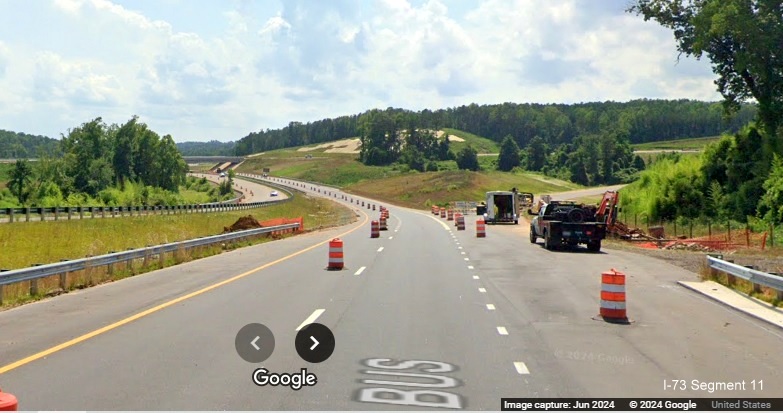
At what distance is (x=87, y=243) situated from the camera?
111 feet

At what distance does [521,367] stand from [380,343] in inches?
91.3

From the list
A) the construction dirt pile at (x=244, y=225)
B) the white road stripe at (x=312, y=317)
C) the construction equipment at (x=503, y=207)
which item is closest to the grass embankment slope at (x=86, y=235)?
the construction dirt pile at (x=244, y=225)

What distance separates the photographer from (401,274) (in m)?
21.5

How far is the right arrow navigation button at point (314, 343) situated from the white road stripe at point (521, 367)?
2.42 metres

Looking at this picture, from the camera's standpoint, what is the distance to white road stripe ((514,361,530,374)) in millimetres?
9023

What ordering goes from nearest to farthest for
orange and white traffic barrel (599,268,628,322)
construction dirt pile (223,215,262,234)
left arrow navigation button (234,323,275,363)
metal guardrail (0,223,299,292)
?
left arrow navigation button (234,323,275,363) → orange and white traffic barrel (599,268,628,322) → metal guardrail (0,223,299,292) → construction dirt pile (223,215,262,234)

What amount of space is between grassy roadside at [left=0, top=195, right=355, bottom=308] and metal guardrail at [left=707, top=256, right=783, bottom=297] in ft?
49.9

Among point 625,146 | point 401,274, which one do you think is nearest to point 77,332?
point 401,274

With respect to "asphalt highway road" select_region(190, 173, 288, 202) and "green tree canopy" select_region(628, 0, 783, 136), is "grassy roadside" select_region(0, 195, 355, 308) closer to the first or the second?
"green tree canopy" select_region(628, 0, 783, 136)

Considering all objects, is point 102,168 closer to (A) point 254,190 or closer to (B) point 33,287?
(A) point 254,190

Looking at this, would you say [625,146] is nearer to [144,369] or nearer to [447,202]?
[447,202]

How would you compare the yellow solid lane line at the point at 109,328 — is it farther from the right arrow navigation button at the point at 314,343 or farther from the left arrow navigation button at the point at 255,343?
the right arrow navigation button at the point at 314,343

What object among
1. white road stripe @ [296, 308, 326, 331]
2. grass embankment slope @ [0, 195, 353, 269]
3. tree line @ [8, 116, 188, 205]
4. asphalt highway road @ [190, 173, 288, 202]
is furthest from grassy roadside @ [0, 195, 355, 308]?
asphalt highway road @ [190, 173, 288, 202]

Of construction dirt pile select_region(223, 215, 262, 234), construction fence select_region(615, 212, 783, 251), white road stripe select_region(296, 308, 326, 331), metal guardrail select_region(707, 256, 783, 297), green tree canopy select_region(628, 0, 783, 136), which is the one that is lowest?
construction fence select_region(615, 212, 783, 251)
